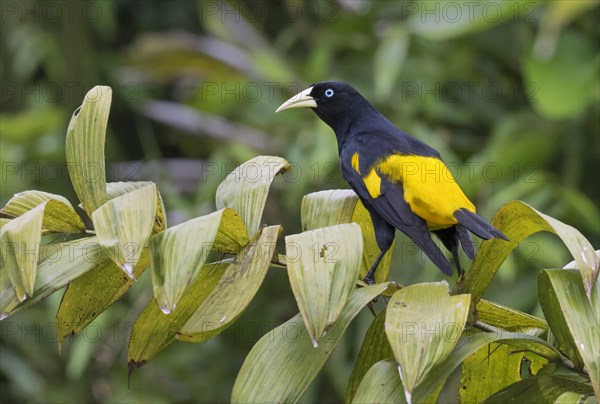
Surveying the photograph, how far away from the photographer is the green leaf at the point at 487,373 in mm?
1275

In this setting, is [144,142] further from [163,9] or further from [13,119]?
[163,9]

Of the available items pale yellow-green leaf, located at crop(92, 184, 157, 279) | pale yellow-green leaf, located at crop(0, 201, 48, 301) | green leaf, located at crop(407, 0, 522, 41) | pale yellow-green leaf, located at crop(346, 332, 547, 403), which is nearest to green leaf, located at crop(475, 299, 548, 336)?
pale yellow-green leaf, located at crop(346, 332, 547, 403)

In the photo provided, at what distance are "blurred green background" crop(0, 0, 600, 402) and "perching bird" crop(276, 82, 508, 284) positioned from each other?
3.48 feet

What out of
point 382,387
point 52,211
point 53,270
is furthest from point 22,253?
point 382,387

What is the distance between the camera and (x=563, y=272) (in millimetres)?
1122

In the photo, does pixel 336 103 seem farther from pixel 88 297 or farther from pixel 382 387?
pixel 382 387

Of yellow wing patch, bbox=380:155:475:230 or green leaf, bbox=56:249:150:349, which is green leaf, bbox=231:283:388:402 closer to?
green leaf, bbox=56:249:150:349

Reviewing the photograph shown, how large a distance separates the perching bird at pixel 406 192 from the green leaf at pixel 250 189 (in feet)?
0.92

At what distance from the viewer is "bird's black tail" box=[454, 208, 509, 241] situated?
1.26m

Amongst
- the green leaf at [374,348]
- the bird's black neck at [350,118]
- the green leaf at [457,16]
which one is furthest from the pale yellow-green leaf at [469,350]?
the green leaf at [457,16]

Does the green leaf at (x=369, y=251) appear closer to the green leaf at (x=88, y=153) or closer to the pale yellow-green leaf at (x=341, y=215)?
the pale yellow-green leaf at (x=341, y=215)

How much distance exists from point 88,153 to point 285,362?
43 centimetres

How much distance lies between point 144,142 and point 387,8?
1.31 m

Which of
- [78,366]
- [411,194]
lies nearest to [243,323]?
[78,366]
